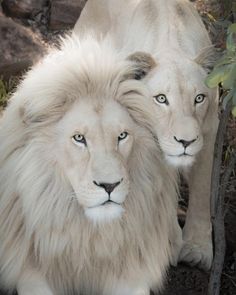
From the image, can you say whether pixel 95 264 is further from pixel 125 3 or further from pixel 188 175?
pixel 125 3

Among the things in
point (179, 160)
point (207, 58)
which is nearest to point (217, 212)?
point (179, 160)

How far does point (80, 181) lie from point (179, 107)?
1.84 feet

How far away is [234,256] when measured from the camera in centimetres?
431

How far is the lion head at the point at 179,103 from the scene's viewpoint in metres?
3.25

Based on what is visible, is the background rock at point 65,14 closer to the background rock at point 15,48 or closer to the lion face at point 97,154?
the background rock at point 15,48

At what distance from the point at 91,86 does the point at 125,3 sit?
971 millimetres

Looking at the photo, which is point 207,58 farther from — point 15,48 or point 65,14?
point 65,14

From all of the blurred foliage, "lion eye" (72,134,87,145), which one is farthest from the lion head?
the blurred foliage

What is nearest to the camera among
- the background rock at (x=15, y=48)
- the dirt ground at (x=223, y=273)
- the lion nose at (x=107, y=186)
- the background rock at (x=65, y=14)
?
the lion nose at (x=107, y=186)

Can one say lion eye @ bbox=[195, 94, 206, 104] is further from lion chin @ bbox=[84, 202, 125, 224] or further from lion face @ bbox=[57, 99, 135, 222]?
lion chin @ bbox=[84, 202, 125, 224]

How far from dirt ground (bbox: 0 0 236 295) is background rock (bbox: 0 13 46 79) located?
4.49 ft

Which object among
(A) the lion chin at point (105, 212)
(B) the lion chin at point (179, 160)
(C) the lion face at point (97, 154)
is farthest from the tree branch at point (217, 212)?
(A) the lion chin at point (105, 212)

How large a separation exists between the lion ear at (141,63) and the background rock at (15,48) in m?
1.92

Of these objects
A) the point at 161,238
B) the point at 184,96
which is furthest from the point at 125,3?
the point at 161,238
